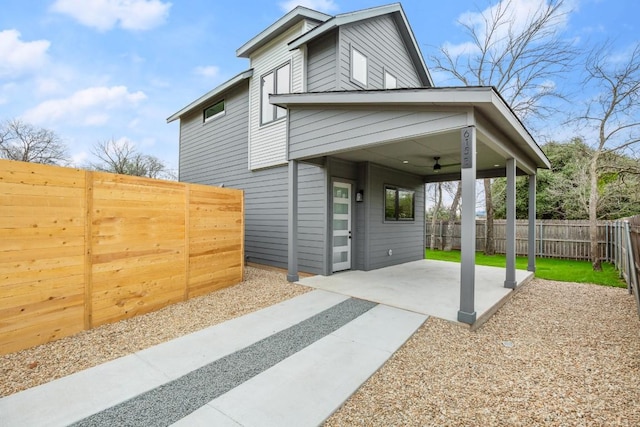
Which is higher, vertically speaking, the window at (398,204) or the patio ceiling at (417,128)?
the patio ceiling at (417,128)

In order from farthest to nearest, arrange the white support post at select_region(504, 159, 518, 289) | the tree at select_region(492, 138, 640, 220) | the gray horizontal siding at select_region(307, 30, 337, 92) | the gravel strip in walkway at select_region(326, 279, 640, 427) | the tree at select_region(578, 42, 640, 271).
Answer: the tree at select_region(492, 138, 640, 220) → the tree at select_region(578, 42, 640, 271) → the gray horizontal siding at select_region(307, 30, 337, 92) → the white support post at select_region(504, 159, 518, 289) → the gravel strip in walkway at select_region(326, 279, 640, 427)

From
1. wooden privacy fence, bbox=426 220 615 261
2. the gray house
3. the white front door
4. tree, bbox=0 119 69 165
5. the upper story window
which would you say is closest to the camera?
the gray house

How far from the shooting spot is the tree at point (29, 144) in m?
16.7

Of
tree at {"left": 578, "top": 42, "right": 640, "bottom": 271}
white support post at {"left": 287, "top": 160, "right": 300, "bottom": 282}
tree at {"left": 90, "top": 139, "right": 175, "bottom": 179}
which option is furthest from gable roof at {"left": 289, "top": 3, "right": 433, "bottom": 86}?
tree at {"left": 90, "top": 139, "right": 175, "bottom": 179}

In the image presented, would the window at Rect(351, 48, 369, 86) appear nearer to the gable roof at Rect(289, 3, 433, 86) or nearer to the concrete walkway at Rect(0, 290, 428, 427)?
the gable roof at Rect(289, 3, 433, 86)

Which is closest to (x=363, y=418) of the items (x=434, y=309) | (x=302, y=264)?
(x=434, y=309)

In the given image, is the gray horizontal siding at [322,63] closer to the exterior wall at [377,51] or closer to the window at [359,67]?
the exterior wall at [377,51]

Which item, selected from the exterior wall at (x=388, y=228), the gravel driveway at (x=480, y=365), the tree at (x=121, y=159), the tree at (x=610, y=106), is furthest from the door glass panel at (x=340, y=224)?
the tree at (x=121, y=159)

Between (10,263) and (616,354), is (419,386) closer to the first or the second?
(616,354)

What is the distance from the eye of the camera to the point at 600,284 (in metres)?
6.97

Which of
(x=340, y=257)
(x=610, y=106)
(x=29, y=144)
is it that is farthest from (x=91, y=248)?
(x=29, y=144)

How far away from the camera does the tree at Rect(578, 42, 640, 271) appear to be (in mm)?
8703

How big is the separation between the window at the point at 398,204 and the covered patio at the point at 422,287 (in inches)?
60.9

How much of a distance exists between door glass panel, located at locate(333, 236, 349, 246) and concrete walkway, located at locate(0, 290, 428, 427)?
313 centimetres
